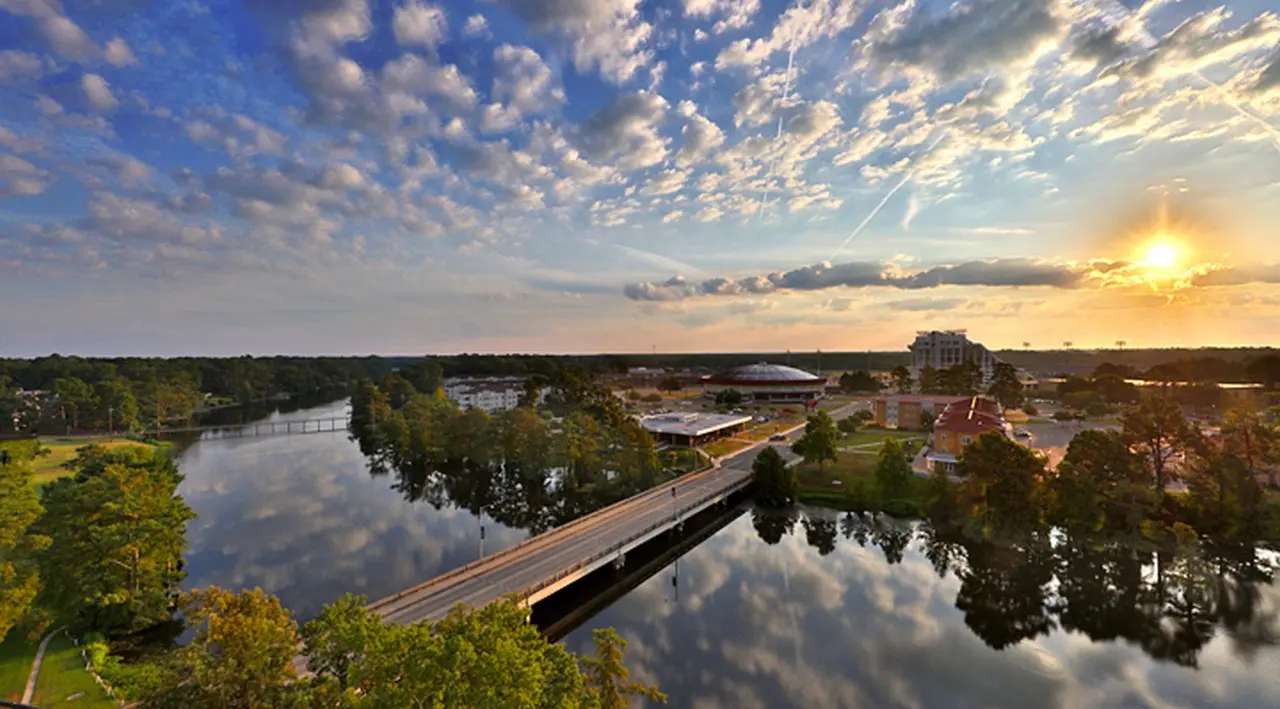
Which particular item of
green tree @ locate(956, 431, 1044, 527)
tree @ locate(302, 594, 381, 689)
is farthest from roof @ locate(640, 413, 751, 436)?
tree @ locate(302, 594, 381, 689)

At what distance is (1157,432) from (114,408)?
146 m

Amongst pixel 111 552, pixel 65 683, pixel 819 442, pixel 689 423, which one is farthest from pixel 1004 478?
pixel 111 552

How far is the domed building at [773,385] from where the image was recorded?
151 metres

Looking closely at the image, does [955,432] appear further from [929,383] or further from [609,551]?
[929,383]

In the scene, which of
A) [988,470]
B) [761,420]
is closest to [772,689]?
[988,470]

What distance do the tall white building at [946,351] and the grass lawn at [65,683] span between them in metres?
180

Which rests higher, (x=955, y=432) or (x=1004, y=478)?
(x=955, y=432)

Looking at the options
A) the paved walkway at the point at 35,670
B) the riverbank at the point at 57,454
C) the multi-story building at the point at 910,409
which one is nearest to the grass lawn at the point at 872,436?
the multi-story building at the point at 910,409

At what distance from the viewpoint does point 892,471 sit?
181ft

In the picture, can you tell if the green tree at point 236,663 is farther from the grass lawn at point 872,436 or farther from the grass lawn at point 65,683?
the grass lawn at point 872,436

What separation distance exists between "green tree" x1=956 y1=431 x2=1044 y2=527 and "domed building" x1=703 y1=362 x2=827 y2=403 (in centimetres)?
10089

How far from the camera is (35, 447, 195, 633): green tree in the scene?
30.8 m

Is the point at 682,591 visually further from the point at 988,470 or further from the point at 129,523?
the point at 129,523

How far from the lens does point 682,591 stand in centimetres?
3966
